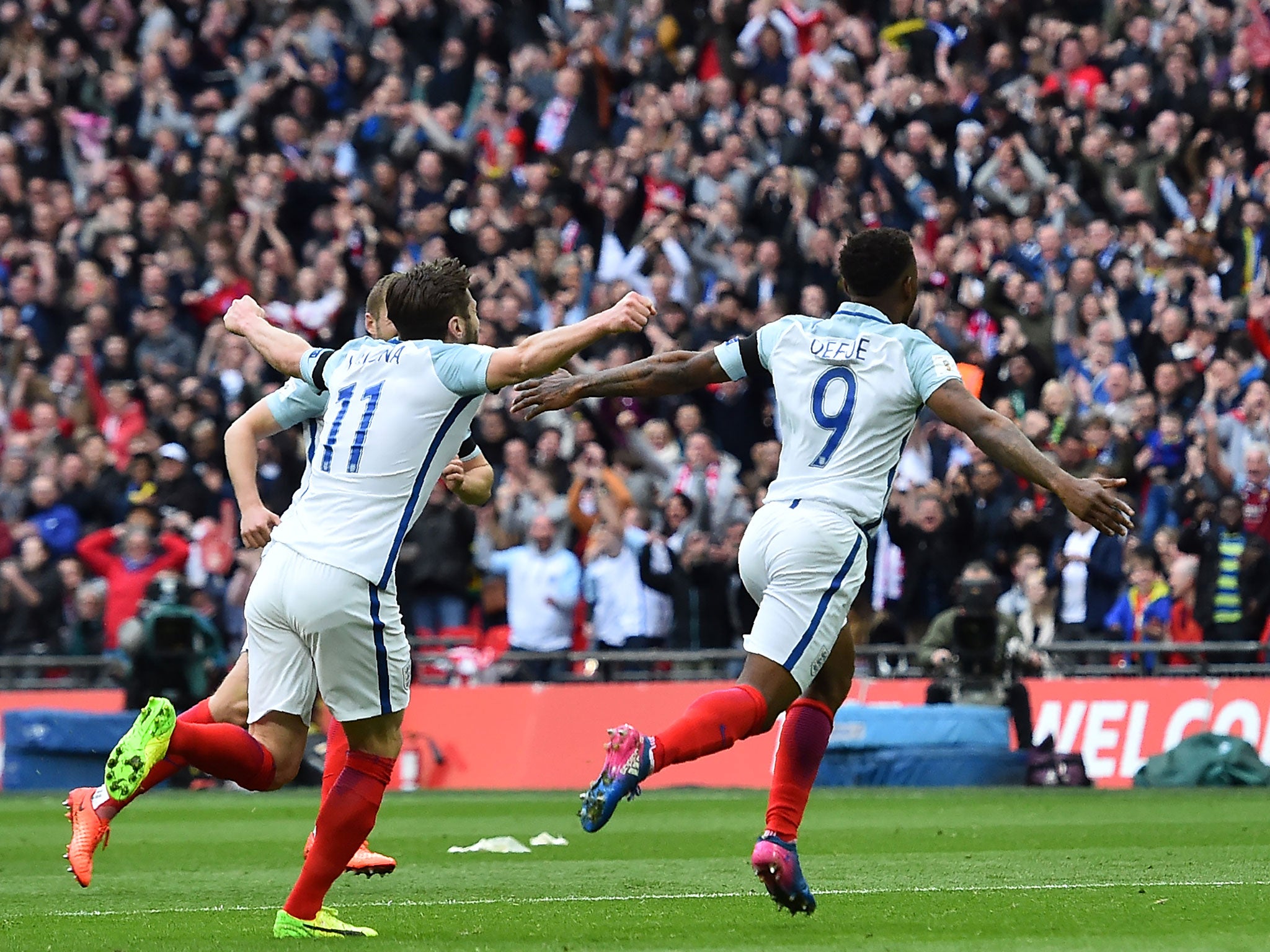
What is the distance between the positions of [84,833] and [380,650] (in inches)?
49.2

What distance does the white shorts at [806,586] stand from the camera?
776 cm

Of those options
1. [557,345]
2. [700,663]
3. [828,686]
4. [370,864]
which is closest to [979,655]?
[700,663]

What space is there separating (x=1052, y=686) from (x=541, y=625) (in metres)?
4.52

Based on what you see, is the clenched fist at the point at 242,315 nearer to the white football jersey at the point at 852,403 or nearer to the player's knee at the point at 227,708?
Result: the player's knee at the point at 227,708

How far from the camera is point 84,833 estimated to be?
24.3ft

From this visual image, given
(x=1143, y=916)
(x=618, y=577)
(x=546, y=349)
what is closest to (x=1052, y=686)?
(x=618, y=577)

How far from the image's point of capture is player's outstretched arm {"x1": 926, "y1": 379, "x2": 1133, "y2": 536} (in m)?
7.29

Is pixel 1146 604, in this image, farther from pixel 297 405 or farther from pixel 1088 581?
pixel 297 405

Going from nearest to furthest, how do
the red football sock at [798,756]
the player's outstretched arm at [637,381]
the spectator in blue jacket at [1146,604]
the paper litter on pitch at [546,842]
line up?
the red football sock at [798,756] → the player's outstretched arm at [637,381] → the paper litter on pitch at [546,842] → the spectator in blue jacket at [1146,604]

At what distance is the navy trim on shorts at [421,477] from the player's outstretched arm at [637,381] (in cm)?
70

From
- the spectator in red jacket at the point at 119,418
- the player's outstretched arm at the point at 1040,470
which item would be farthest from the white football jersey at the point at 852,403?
the spectator in red jacket at the point at 119,418

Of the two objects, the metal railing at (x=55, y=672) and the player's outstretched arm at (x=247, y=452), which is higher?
the player's outstretched arm at (x=247, y=452)

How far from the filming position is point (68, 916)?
27.4 ft

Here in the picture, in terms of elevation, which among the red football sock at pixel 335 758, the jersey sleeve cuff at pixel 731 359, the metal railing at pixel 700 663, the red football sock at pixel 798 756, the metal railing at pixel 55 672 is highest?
the jersey sleeve cuff at pixel 731 359
